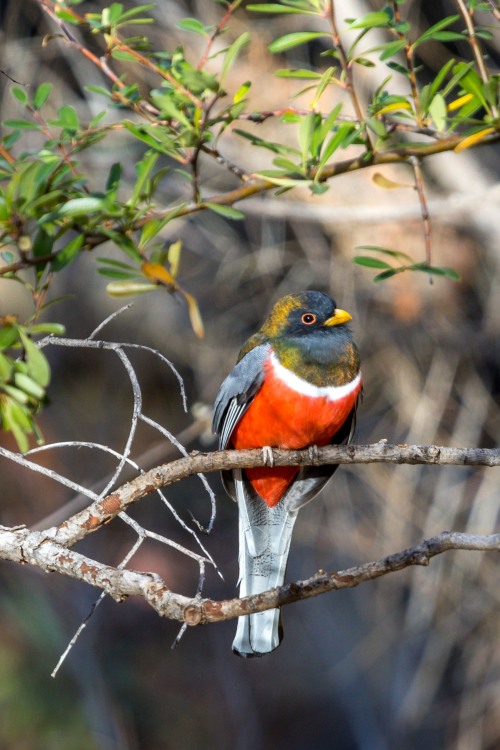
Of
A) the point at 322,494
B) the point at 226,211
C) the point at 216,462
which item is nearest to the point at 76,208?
the point at 226,211

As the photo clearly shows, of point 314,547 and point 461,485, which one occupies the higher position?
point 461,485

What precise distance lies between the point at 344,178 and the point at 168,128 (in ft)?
11.3

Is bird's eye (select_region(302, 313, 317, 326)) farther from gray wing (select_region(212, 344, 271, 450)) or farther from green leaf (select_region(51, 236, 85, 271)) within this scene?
green leaf (select_region(51, 236, 85, 271))

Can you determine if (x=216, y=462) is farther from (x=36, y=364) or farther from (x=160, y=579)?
(x=36, y=364)

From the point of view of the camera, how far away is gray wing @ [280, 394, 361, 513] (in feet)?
11.1

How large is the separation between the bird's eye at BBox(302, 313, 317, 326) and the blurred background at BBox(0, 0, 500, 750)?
1.47 m

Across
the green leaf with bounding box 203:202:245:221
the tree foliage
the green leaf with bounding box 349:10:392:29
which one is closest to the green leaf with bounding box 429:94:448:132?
the tree foliage

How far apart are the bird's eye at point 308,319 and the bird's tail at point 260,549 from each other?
2.05 feet

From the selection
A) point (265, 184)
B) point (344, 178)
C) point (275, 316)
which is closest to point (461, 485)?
point (344, 178)

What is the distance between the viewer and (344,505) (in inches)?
233

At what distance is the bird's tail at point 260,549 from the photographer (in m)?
3.01

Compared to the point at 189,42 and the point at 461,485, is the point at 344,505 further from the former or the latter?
the point at 189,42

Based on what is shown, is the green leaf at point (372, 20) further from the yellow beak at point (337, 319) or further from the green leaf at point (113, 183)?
the yellow beak at point (337, 319)

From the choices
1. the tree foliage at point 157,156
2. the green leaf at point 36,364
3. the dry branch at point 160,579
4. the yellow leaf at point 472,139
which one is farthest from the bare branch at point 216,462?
the yellow leaf at point 472,139
